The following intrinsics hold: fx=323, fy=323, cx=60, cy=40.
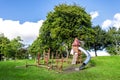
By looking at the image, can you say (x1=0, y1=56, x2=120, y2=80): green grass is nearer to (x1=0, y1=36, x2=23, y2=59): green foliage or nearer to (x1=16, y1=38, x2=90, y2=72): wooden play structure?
(x1=16, y1=38, x2=90, y2=72): wooden play structure

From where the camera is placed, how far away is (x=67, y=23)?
7069 cm

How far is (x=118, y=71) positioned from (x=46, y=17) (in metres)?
41.5

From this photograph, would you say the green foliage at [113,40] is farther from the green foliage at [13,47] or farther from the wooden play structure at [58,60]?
the wooden play structure at [58,60]

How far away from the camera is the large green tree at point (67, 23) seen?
70.7m

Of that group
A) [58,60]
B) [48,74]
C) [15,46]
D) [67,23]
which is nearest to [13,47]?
[15,46]

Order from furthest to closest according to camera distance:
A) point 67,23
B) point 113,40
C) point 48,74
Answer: point 113,40 → point 67,23 → point 48,74

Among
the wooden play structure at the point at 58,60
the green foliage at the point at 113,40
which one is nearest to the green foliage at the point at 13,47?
the green foliage at the point at 113,40

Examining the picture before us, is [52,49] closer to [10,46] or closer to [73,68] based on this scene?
[10,46]

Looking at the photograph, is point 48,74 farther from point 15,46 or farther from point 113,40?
point 113,40

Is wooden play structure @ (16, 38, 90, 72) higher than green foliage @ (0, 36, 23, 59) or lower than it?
lower

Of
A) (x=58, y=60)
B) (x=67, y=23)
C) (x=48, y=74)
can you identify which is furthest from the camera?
(x=67, y=23)

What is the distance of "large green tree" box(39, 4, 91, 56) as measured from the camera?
70.7 m

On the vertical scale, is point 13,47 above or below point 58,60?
above

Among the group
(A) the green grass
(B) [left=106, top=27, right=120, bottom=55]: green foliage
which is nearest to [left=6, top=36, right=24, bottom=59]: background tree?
(B) [left=106, top=27, right=120, bottom=55]: green foliage
